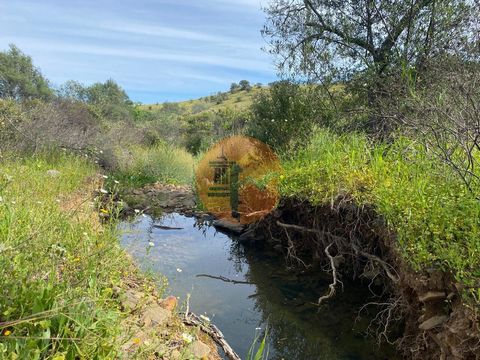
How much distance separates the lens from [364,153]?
515 cm

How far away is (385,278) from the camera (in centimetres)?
418

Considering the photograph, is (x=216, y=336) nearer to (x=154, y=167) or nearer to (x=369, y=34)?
(x=369, y=34)

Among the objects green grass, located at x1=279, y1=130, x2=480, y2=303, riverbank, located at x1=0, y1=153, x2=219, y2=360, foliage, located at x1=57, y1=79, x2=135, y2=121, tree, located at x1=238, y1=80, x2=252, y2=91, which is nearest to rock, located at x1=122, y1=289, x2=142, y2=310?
riverbank, located at x1=0, y1=153, x2=219, y2=360

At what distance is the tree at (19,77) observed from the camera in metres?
22.4

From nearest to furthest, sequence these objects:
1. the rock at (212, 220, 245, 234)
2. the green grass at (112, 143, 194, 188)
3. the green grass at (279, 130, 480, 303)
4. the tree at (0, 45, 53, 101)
Answer: 1. the green grass at (279, 130, 480, 303)
2. the rock at (212, 220, 245, 234)
3. the green grass at (112, 143, 194, 188)
4. the tree at (0, 45, 53, 101)

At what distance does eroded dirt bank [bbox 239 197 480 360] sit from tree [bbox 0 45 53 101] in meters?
21.0

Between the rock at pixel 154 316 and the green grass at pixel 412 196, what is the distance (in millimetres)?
1913

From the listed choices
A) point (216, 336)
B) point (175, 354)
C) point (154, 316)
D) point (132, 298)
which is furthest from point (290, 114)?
point (175, 354)

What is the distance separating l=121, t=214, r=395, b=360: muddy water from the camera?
357cm

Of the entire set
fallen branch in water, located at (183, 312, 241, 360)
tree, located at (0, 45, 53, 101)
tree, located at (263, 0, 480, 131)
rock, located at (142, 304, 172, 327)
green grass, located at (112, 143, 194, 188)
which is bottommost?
fallen branch in water, located at (183, 312, 241, 360)

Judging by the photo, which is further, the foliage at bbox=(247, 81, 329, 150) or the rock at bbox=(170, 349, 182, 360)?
the foliage at bbox=(247, 81, 329, 150)

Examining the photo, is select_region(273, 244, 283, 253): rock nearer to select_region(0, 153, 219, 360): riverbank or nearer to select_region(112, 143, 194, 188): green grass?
select_region(0, 153, 219, 360): riverbank

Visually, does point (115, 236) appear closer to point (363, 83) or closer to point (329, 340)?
point (329, 340)

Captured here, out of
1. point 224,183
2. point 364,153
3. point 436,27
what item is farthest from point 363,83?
point 224,183
